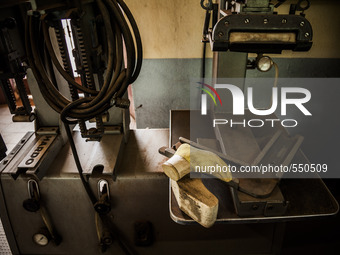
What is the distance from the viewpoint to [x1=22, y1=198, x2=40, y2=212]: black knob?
1.23m

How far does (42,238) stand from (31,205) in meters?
0.23

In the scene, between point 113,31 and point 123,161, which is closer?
point 113,31

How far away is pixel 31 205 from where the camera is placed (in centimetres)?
124

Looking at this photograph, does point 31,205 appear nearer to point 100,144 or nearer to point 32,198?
point 32,198

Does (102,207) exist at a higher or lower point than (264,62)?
lower

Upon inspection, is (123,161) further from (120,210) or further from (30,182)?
(30,182)

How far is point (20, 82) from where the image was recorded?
3.34ft

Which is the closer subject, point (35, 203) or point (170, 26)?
point (35, 203)

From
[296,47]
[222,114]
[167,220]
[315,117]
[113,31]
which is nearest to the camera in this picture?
[296,47]

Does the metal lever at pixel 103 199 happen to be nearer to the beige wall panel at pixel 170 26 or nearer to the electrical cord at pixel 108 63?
the electrical cord at pixel 108 63

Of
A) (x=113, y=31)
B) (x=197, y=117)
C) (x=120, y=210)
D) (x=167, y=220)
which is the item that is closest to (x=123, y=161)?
(x=120, y=210)

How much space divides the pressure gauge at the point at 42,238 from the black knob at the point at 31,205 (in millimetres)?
171

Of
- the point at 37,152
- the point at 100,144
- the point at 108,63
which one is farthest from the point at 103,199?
the point at 108,63

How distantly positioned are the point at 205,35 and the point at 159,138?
0.63 metres
